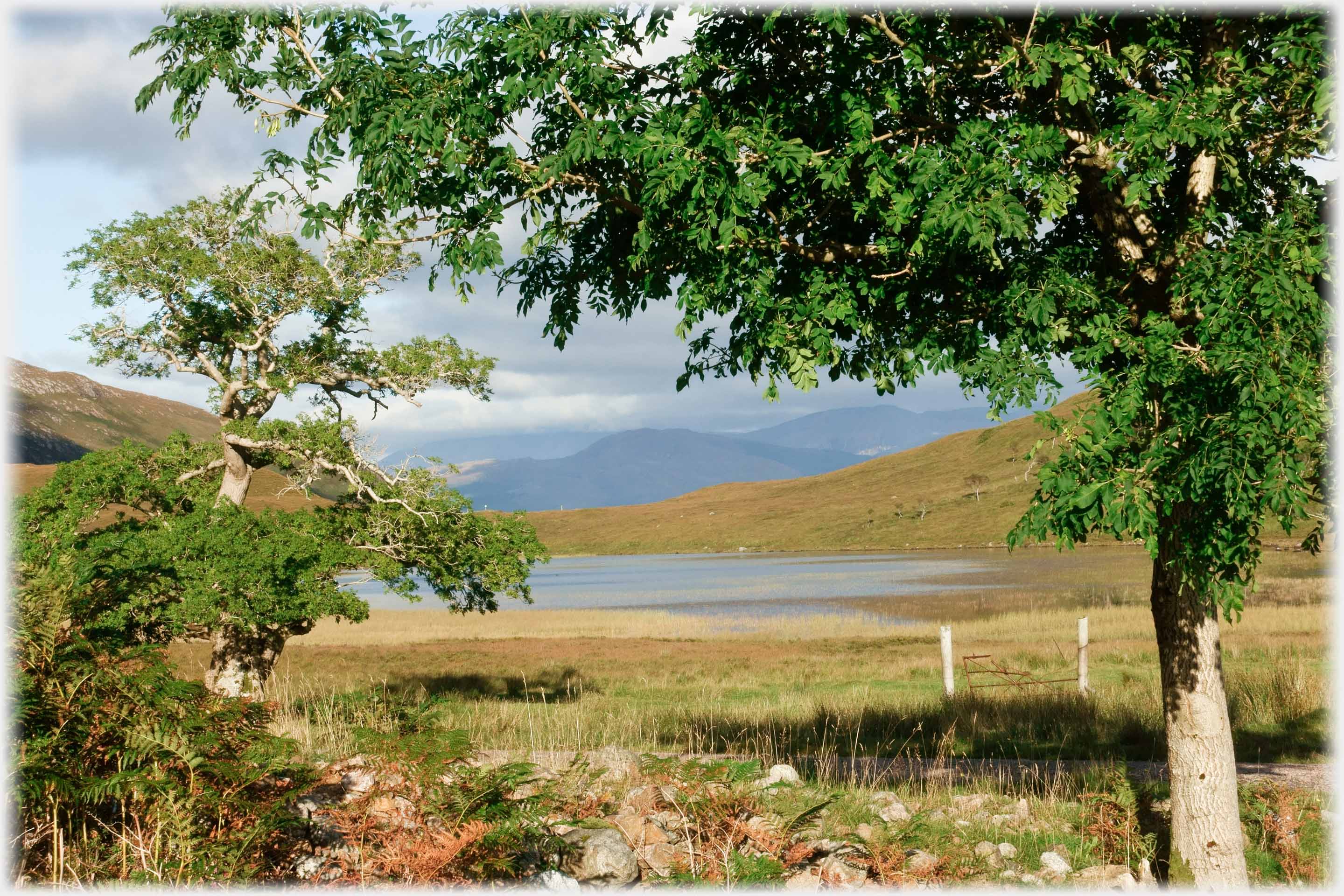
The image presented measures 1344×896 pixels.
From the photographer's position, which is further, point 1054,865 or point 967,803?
point 967,803

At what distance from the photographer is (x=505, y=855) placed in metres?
6.27

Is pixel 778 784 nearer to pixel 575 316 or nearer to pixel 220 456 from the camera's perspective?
pixel 575 316

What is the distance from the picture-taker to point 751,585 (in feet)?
245

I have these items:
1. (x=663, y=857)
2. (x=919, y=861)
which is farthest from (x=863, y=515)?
(x=663, y=857)

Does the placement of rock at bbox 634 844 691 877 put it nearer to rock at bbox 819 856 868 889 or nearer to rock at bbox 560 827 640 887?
rock at bbox 560 827 640 887

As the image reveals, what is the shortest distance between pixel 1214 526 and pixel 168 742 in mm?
6978

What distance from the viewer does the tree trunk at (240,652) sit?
15195 mm

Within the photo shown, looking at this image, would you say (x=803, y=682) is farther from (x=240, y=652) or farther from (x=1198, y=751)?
(x=1198, y=751)

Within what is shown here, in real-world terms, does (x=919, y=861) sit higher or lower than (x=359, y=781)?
lower

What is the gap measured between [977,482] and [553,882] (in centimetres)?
16089

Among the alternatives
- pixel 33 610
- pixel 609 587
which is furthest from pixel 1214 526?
pixel 609 587

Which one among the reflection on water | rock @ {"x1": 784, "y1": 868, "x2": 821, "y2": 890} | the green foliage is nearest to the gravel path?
rock @ {"x1": 784, "y1": 868, "x2": 821, "y2": 890}

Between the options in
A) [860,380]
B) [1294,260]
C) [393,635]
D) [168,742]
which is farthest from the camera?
[393,635]

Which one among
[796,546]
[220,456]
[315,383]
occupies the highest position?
[315,383]
